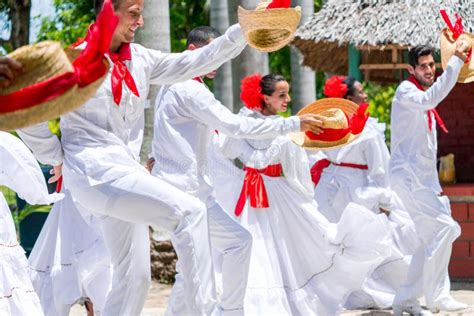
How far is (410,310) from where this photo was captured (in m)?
10.4

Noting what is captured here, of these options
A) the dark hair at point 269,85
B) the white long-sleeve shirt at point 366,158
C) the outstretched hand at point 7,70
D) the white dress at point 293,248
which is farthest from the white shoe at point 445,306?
the outstretched hand at point 7,70

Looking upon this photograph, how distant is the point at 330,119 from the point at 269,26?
5.22 ft

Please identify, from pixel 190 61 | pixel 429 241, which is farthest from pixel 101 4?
pixel 429 241

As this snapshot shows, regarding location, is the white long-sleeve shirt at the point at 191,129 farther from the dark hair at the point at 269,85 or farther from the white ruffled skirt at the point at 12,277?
the dark hair at the point at 269,85

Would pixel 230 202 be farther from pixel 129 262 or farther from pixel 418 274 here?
pixel 129 262

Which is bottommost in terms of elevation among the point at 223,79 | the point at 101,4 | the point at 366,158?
the point at 366,158

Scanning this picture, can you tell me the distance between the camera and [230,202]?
415 inches

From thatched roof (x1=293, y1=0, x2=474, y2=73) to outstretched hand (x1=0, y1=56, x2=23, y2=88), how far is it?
8.93 metres

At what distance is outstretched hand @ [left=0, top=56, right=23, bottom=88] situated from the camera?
5.03m

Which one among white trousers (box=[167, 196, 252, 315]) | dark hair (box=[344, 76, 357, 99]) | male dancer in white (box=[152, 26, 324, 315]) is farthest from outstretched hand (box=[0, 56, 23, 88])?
dark hair (box=[344, 76, 357, 99])

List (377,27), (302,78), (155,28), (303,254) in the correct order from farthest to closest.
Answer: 1. (302,78)
2. (377,27)
3. (155,28)
4. (303,254)

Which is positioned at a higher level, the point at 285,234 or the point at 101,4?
the point at 101,4

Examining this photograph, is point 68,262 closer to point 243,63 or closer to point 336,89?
point 336,89

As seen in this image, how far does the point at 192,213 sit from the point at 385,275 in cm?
475
